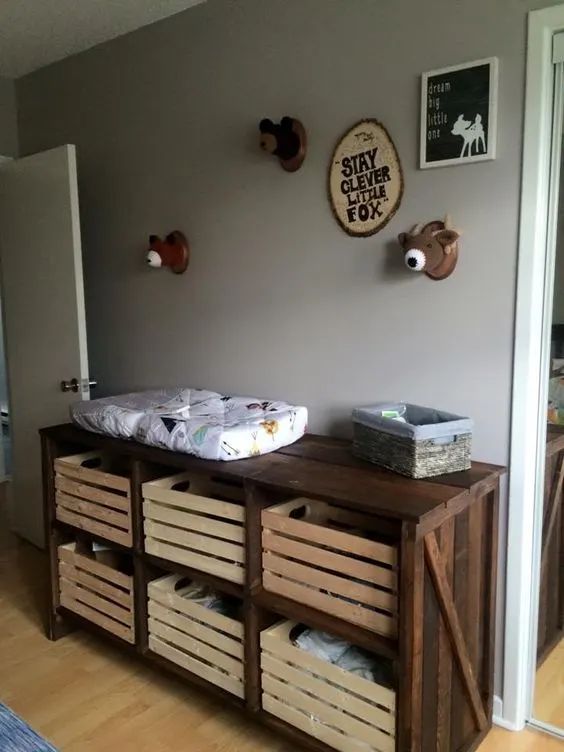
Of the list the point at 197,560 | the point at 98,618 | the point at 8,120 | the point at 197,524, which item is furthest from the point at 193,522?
the point at 8,120

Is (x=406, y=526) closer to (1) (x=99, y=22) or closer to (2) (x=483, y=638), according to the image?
(2) (x=483, y=638)

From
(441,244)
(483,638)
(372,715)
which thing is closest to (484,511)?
(483,638)

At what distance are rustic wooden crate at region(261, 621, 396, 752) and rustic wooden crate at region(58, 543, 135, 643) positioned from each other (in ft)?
2.00

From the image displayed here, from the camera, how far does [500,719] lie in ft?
6.19

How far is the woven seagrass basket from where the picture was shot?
164 cm

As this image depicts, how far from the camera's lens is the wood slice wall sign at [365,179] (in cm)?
193

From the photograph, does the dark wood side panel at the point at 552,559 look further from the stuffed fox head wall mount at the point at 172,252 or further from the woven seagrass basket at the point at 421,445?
the stuffed fox head wall mount at the point at 172,252

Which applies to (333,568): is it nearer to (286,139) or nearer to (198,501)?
(198,501)

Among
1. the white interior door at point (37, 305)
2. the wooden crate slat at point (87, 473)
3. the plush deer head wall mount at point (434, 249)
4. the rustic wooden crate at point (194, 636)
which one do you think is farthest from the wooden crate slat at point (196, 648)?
the plush deer head wall mount at point (434, 249)

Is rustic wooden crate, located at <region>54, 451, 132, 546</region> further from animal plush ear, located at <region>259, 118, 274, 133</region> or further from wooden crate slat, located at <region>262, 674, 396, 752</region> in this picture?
animal plush ear, located at <region>259, 118, 274, 133</region>

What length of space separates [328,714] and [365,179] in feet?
5.01

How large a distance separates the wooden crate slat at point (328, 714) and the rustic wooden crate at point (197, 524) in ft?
0.99

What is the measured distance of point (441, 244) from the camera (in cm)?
180

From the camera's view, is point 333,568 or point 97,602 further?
point 97,602
